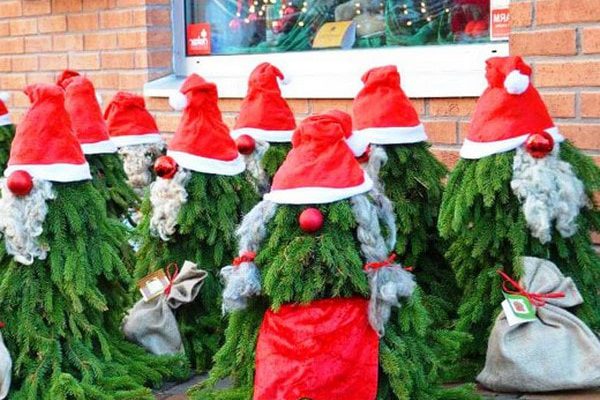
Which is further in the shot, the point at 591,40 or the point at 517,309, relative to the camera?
the point at 591,40

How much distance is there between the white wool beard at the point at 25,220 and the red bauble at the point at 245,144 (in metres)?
1.38

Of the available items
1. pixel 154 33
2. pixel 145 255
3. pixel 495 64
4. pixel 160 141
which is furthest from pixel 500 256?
pixel 154 33

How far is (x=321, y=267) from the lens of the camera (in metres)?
4.02

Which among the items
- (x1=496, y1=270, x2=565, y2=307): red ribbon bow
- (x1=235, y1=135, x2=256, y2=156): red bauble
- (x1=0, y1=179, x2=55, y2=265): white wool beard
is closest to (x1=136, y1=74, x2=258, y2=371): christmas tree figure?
(x1=235, y1=135, x2=256, y2=156): red bauble

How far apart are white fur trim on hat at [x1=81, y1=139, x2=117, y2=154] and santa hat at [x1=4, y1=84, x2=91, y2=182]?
1.12 metres

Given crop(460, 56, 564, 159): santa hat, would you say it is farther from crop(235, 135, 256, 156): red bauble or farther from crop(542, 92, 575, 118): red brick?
crop(235, 135, 256, 156): red bauble

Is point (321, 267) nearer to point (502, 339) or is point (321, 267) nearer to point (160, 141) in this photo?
point (502, 339)

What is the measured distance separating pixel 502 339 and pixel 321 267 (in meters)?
1.09

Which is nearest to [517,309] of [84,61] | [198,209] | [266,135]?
[198,209]

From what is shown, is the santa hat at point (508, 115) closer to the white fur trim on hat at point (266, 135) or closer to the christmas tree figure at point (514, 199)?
the christmas tree figure at point (514, 199)

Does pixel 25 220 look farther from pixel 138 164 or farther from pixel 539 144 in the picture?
pixel 539 144

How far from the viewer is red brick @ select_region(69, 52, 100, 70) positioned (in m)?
8.41

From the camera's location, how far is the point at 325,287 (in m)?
4.09

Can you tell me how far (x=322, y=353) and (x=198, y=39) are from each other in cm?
457
